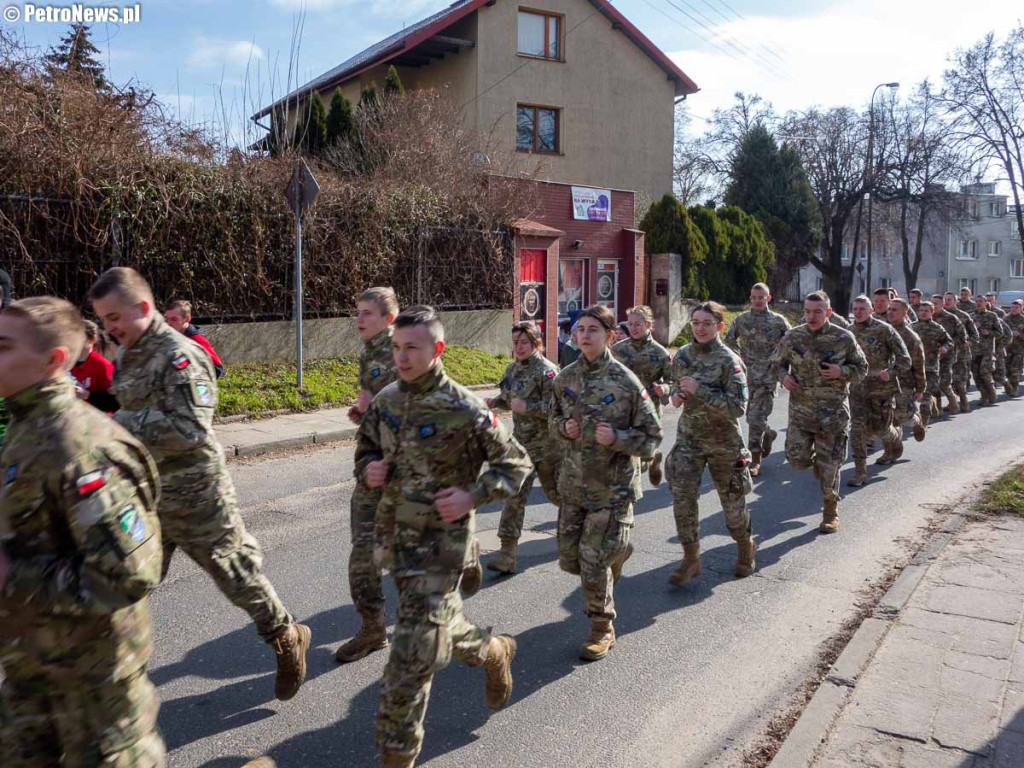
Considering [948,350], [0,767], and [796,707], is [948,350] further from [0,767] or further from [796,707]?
[0,767]

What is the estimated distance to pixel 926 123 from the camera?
4150 cm

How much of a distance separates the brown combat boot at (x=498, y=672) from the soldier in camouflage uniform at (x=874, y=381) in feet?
21.5

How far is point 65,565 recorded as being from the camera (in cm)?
250

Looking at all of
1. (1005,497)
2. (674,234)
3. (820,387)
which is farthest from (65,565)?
(674,234)

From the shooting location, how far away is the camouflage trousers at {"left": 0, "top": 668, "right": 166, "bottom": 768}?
100 inches

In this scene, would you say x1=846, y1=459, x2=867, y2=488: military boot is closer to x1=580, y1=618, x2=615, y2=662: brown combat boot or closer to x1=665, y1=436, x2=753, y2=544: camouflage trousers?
x1=665, y1=436, x2=753, y2=544: camouflage trousers

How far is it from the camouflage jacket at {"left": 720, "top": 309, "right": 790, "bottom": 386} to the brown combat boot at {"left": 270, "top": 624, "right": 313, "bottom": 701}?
7.52 metres

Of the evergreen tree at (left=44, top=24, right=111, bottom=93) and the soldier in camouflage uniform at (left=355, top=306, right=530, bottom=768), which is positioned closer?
the soldier in camouflage uniform at (left=355, top=306, right=530, bottom=768)

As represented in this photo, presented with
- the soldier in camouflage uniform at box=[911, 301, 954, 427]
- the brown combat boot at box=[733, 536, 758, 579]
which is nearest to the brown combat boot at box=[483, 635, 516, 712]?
the brown combat boot at box=[733, 536, 758, 579]

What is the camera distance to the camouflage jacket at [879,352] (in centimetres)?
973

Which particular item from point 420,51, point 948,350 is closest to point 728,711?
point 948,350

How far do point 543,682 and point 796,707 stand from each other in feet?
4.22

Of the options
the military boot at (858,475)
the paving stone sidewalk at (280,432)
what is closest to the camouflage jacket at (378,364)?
the paving stone sidewalk at (280,432)

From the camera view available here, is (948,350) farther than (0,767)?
Yes
